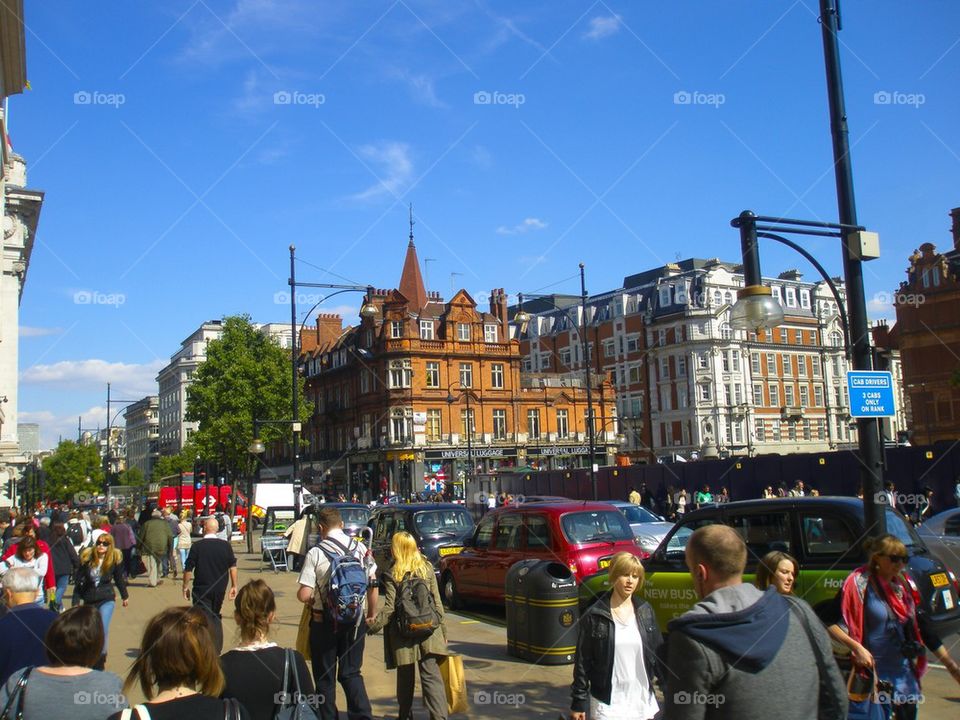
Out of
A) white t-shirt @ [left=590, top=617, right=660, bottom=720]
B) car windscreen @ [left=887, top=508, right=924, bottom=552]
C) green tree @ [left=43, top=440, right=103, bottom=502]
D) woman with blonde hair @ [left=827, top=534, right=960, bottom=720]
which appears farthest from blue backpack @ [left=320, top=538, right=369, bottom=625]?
green tree @ [left=43, top=440, right=103, bottom=502]

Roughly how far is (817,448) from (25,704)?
278 ft

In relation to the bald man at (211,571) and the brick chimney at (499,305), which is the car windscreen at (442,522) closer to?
the bald man at (211,571)

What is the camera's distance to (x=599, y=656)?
5.07 metres

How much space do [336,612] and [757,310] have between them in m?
4.56

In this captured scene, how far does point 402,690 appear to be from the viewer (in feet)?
24.4

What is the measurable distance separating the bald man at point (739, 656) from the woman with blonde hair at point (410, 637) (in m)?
4.33

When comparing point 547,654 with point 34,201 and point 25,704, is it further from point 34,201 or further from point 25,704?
point 34,201

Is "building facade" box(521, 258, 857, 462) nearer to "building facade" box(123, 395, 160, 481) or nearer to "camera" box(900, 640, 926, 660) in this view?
"camera" box(900, 640, 926, 660)

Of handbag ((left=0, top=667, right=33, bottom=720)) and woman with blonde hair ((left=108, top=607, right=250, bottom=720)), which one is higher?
woman with blonde hair ((left=108, top=607, right=250, bottom=720))

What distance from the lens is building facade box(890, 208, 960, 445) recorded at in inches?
2200

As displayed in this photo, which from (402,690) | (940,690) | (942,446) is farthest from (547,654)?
(942,446)

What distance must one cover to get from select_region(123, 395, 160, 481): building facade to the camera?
492ft

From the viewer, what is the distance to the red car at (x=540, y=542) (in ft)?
42.8

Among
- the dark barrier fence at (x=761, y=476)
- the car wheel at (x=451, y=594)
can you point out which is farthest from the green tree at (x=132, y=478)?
the car wheel at (x=451, y=594)
